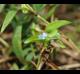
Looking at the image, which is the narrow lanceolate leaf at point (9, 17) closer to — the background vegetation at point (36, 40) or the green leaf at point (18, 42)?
the background vegetation at point (36, 40)

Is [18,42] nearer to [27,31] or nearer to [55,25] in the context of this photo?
[27,31]

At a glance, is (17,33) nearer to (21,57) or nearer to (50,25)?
(21,57)

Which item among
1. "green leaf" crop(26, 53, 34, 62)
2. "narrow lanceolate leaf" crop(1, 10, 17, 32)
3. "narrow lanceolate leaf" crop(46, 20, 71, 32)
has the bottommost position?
"green leaf" crop(26, 53, 34, 62)

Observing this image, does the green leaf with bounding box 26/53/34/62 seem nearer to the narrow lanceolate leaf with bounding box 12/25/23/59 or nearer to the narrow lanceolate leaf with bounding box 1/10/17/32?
the narrow lanceolate leaf with bounding box 12/25/23/59

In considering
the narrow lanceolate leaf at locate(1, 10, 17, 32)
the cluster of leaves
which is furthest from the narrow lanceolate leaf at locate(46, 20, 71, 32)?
the narrow lanceolate leaf at locate(1, 10, 17, 32)

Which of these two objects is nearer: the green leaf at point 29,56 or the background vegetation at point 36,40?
the background vegetation at point 36,40

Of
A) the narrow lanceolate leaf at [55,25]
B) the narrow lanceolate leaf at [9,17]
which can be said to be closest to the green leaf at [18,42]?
the narrow lanceolate leaf at [9,17]

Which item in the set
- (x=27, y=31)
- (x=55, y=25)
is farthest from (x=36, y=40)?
(x=27, y=31)
